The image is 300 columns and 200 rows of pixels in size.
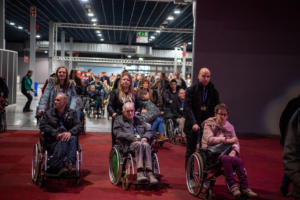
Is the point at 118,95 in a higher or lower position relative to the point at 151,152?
higher

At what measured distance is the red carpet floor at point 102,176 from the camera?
4020mm

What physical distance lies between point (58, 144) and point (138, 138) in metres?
1.02

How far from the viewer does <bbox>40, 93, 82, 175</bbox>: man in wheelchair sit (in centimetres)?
398

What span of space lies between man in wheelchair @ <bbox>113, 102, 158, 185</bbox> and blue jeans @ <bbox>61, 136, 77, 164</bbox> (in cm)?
57

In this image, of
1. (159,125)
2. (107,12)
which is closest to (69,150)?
(159,125)

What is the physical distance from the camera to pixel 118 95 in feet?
16.6

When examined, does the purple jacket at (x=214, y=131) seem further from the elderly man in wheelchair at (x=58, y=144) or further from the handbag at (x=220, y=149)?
the elderly man in wheelchair at (x=58, y=144)

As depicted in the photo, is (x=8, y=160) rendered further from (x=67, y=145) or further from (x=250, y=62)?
(x=250, y=62)

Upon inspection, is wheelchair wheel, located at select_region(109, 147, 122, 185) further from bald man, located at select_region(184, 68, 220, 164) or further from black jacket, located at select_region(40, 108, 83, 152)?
bald man, located at select_region(184, 68, 220, 164)

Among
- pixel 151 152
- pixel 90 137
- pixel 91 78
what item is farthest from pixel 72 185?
pixel 91 78

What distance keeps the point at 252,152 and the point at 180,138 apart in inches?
69.3

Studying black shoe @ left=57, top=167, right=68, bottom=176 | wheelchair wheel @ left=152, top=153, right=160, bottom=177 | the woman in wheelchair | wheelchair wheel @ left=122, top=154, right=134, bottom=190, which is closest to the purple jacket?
the woman in wheelchair

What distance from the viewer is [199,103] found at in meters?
A: 4.54

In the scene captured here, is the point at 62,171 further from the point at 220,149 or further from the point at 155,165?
the point at 220,149
